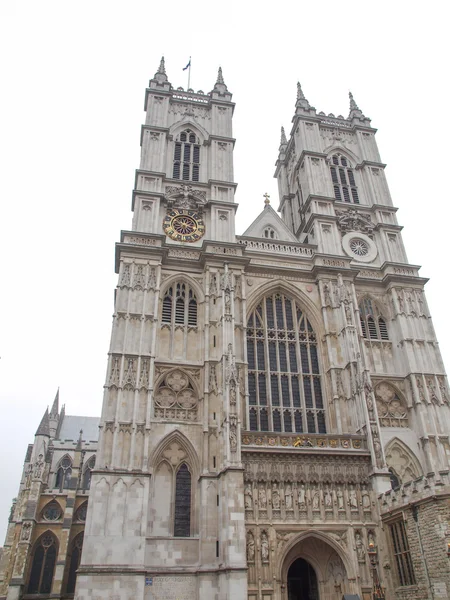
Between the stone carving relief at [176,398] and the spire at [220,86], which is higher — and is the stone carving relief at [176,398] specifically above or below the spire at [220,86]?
below

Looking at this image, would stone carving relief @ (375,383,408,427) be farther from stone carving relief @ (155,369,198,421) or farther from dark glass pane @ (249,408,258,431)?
stone carving relief @ (155,369,198,421)

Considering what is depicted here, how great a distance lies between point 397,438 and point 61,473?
32842mm

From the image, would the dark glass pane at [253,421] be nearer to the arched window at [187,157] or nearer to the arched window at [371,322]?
the arched window at [371,322]

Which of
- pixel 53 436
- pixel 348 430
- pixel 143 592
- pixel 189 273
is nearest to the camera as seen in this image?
pixel 143 592

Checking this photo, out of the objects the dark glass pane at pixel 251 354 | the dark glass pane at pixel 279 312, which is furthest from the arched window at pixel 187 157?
the dark glass pane at pixel 251 354

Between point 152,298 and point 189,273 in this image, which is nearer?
point 152,298

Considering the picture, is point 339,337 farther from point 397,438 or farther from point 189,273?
point 189,273

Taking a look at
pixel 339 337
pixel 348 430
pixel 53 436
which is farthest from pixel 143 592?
pixel 53 436

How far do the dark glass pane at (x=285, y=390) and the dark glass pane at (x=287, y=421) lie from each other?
0.49 m

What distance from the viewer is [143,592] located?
18859mm

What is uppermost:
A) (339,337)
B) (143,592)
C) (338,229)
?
(338,229)

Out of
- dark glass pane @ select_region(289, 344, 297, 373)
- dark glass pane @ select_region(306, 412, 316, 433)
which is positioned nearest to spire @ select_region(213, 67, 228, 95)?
dark glass pane @ select_region(289, 344, 297, 373)

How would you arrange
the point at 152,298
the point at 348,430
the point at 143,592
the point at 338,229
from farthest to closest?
1. the point at 338,229
2. the point at 152,298
3. the point at 348,430
4. the point at 143,592

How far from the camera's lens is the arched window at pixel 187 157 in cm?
3225
